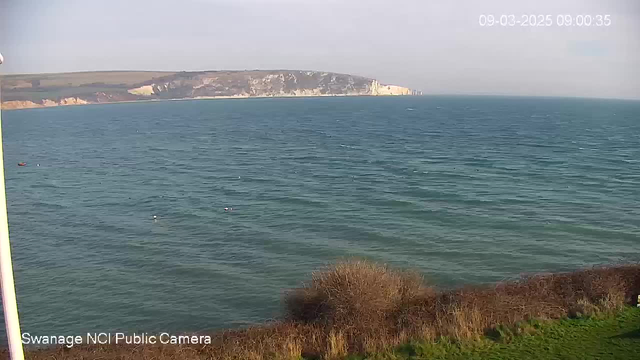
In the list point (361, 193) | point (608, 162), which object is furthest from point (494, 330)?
point (608, 162)

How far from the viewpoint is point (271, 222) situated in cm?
3077

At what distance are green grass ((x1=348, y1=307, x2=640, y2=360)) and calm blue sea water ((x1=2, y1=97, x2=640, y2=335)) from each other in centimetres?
746

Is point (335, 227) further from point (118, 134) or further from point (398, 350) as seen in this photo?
point (118, 134)

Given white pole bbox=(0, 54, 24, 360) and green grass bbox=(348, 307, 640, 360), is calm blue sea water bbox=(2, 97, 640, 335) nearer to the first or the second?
green grass bbox=(348, 307, 640, 360)

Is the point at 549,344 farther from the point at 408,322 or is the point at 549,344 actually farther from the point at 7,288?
the point at 7,288

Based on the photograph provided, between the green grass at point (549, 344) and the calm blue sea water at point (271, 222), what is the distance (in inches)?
294

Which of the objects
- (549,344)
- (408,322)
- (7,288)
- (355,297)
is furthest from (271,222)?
(7,288)

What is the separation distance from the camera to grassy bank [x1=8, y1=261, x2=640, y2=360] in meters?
12.5

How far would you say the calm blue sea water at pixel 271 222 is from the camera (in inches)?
822

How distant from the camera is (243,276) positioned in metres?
22.3

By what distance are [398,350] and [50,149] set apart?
227ft

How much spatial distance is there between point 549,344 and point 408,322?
11.2 feet

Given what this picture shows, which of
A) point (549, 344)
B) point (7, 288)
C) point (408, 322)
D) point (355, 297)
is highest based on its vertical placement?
point (7, 288)

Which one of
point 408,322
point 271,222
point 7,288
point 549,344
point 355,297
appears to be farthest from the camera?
point 271,222
